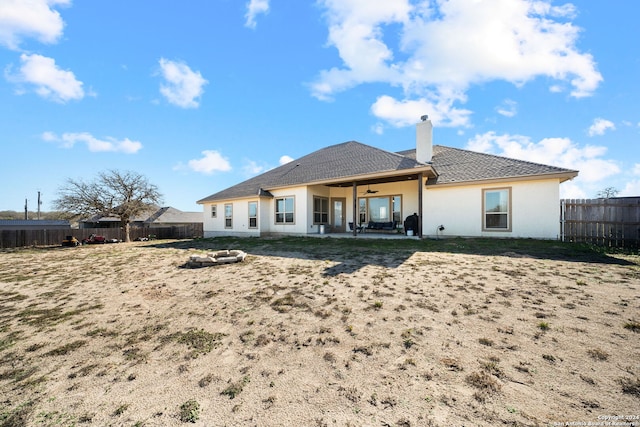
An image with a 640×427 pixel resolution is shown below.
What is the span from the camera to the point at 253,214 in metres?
16.9

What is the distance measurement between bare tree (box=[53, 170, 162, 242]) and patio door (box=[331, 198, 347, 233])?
15.4m

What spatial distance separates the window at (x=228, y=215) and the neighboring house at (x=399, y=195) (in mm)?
71

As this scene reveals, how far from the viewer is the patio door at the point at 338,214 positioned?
1652 centimetres

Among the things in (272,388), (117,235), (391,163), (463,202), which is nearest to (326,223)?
(391,163)

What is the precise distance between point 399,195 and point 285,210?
6.74 m

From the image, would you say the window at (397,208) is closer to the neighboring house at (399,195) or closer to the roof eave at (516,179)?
the neighboring house at (399,195)

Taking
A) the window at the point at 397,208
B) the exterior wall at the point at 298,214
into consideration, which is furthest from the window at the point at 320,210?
the window at the point at 397,208

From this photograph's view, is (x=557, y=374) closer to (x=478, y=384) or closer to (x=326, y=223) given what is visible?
(x=478, y=384)

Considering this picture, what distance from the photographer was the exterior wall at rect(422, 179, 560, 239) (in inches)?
400

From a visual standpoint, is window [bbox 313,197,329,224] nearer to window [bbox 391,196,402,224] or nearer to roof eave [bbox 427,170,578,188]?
window [bbox 391,196,402,224]

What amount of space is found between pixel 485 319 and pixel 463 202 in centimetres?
928

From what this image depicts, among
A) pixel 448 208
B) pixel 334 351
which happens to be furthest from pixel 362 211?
pixel 334 351

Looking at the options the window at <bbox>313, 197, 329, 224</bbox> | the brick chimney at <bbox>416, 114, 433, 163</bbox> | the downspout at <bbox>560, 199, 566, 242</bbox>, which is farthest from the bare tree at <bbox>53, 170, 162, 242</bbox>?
the downspout at <bbox>560, 199, 566, 242</bbox>

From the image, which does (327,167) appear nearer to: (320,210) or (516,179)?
(320,210)
